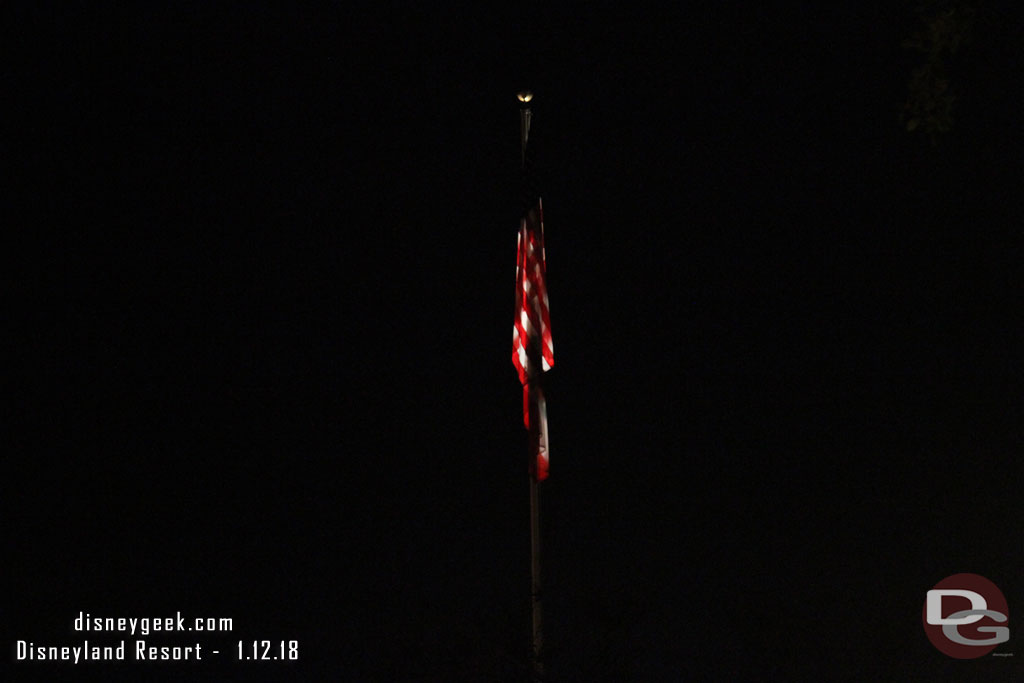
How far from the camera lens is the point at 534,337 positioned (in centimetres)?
982

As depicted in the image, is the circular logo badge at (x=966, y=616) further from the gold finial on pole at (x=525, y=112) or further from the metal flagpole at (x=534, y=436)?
the gold finial on pole at (x=525, y=112)

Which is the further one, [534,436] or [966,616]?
[966,616]

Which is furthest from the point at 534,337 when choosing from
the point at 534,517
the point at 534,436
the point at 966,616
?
the point at 966,616

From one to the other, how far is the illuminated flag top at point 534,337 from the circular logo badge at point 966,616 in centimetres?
569

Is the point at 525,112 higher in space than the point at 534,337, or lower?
higher

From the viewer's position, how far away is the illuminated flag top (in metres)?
9.79

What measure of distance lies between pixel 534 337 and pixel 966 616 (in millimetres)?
6476

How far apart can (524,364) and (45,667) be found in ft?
20.5

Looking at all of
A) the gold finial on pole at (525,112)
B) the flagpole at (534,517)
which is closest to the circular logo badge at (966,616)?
the flagpole at (534,517)

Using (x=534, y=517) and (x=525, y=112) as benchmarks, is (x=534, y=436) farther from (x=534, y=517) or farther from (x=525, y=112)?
(x=525, y=112)

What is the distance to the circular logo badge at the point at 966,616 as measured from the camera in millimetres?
12047

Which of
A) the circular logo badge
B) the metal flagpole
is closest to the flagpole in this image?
the metal flagpole

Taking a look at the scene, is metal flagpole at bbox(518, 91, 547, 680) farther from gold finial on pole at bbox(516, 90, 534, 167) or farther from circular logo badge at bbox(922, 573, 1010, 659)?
circular logo badge at bbox(922, 573, 1010, 659)

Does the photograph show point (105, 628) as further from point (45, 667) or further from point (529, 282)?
point (529, 282)
